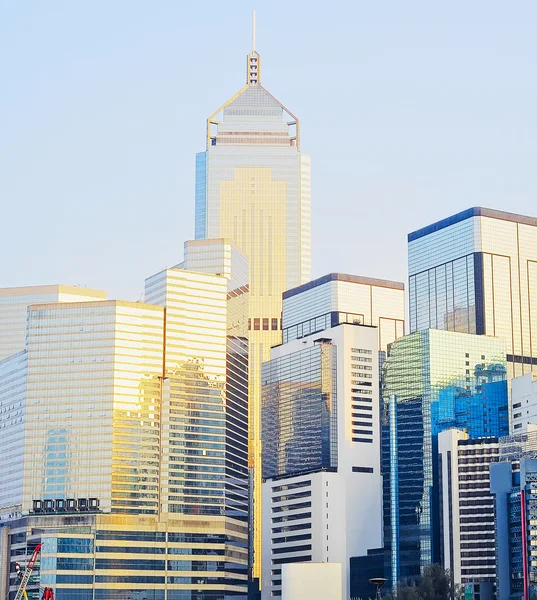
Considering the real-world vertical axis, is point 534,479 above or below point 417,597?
above

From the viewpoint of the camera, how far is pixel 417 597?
19925cm

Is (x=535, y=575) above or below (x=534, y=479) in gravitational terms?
below

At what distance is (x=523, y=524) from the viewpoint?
654ft

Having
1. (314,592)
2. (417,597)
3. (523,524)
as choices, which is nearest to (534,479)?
(523,524)

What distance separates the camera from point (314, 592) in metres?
188

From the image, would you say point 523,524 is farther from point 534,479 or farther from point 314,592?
point 314,592

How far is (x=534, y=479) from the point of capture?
7840 inches

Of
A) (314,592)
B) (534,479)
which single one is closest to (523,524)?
(534,479)

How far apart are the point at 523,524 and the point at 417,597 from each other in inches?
798

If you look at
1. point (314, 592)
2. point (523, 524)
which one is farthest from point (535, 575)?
point (314, 592)

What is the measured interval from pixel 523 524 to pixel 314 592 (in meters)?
36.2

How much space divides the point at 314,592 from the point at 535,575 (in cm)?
3718

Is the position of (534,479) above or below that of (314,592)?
above

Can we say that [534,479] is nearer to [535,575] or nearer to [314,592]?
[535,575]
